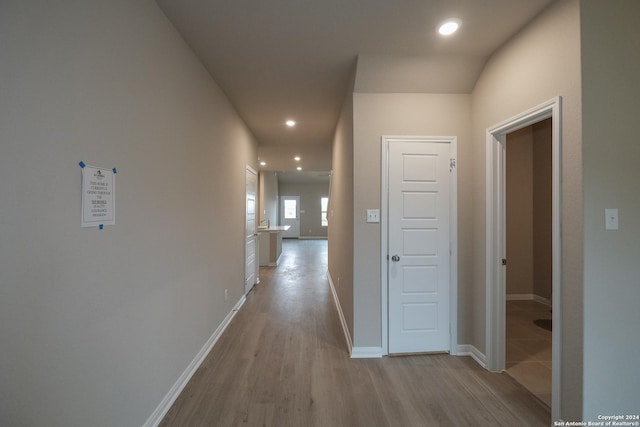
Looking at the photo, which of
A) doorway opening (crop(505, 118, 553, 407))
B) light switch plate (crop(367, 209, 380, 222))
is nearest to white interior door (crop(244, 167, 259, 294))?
light switch plate (crop(367, 209, 380, 222))

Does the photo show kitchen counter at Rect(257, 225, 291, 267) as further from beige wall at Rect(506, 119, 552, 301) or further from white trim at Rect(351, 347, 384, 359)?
beige wall at Rect(506, 119, 552, 301)

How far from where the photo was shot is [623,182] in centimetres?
157

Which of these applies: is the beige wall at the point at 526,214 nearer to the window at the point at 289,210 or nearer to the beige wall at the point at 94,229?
the beige wall at the point at 94,229

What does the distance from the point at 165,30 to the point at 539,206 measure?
501cm

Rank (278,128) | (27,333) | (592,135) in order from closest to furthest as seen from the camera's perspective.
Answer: (27,333)
(592,135)
(278,128)

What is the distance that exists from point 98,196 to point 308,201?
12.7 m

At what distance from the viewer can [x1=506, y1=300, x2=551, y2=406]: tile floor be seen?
215 centimetres

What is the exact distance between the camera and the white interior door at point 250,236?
14.4 ft

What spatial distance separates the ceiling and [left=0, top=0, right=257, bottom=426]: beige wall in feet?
1.10

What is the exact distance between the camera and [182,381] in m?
2.08

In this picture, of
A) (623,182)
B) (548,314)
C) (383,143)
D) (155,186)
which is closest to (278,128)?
(383,143)

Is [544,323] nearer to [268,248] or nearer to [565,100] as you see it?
[565,100]

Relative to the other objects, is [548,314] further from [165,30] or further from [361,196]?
[165,30]

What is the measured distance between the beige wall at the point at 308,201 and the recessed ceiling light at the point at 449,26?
11.8m
